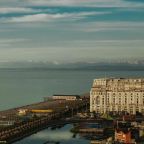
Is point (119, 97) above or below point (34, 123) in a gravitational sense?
above

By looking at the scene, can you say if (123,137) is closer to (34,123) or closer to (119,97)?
(34,123)

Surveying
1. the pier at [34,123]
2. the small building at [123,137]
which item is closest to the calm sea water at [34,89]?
the pier at [34,123]

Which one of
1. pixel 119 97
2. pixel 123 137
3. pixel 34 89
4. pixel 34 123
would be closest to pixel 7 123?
pixel 34 123

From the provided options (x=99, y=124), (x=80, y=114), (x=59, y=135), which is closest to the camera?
(x=59, y=135)

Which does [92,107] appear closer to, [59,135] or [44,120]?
A: [44,120]

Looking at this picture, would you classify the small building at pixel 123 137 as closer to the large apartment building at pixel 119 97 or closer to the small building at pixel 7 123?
the small building at pixel 7 123

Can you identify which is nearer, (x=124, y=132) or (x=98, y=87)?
(x=124, y=132)

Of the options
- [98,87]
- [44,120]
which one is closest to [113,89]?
[98,87]

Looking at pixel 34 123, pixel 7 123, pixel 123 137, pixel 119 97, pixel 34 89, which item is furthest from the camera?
pixel 34 89
